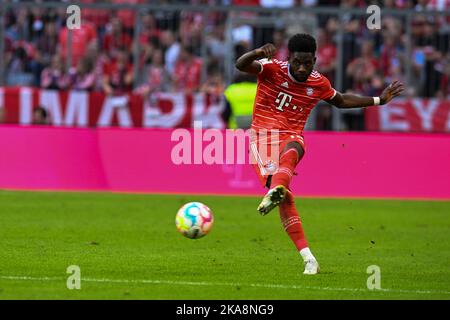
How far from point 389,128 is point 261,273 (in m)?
12.7

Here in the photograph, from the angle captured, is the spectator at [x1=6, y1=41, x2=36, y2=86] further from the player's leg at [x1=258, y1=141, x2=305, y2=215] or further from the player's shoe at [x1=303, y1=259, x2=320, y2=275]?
the player's shoe at [x1=303, y1=259, x2=320, y2=275]

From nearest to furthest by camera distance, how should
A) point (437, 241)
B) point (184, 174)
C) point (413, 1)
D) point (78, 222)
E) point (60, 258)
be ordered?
point (60, 258) → point (437, 241) → point (78, 222) → point (184, 174) → point (413, 1)

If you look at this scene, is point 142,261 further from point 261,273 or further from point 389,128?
point 389,128

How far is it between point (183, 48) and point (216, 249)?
35.1 feet

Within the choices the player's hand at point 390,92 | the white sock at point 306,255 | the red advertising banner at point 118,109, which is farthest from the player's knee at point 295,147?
the red advertising banner at point 118,109

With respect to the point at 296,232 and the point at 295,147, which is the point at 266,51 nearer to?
the point at 295,147

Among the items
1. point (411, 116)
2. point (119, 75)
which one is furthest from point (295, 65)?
point (119, 75)

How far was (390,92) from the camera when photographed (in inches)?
483

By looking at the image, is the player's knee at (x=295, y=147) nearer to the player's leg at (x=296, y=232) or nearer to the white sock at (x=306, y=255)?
the player's leg at (x=296, y=232)

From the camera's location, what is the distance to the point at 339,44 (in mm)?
23797

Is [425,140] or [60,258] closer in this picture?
[60,258]

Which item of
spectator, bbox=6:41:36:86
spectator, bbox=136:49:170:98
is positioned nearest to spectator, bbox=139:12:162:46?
spectator, bbox=136:49:170:98

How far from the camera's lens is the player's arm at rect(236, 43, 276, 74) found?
10.9m

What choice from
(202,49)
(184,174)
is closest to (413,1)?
(202,49)
